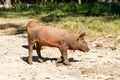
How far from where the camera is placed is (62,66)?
9.55 m

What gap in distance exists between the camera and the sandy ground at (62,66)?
340 inches

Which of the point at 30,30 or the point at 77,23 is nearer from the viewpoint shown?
the point at 30,30

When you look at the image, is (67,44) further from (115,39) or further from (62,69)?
(115,39)

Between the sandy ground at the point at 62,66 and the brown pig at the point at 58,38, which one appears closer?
the sandy ground at the point at 62,66

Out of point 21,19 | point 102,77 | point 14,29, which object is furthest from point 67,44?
point 21,19

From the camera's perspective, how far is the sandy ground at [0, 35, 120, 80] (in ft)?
28.3

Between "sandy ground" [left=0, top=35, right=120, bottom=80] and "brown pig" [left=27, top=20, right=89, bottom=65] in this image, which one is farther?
"brown pig" [left=27, top=20, right=89, bottom=65]

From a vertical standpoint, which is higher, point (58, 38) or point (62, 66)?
point (58, 38)

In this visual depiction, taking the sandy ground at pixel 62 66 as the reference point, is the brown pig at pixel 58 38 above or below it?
above

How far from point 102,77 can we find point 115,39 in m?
4.69

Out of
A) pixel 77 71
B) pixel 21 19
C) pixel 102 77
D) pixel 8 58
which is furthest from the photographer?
pixel 21 19

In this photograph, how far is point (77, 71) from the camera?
912 cm

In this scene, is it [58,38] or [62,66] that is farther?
[62,66]

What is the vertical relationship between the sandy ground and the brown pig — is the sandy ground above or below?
below
